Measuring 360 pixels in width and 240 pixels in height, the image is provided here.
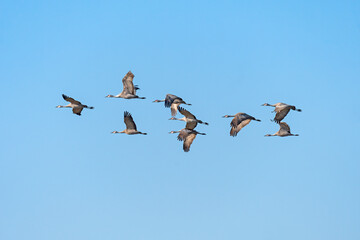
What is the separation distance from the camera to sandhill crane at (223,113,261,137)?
49406 millimetres

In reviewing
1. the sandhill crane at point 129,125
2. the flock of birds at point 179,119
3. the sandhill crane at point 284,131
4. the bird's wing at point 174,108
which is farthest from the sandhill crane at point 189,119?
the sandhill crane at point 284,131

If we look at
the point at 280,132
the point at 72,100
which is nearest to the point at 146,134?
the point at 72,100

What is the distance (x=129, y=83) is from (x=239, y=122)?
8.63 metres

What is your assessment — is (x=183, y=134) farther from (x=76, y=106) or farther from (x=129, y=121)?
(x=76, y=106)

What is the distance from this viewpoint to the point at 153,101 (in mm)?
57594

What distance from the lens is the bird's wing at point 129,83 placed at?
52350 mm

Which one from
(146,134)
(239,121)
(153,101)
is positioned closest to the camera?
(239,121)

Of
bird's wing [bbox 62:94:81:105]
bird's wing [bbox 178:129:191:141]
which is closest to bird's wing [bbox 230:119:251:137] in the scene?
bird's wing [bbox 178:129:191:141]

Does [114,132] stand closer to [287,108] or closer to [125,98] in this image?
[125,98]

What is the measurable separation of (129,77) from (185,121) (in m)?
5.33

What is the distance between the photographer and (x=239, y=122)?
49.6 metres

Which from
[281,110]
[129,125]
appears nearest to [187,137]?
[129,125]

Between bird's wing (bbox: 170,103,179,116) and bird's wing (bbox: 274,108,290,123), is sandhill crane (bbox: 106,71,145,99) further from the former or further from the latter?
bird's wing (bbox: 274,108,290,123)

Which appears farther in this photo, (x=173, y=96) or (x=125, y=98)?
(x=125, y=98)
